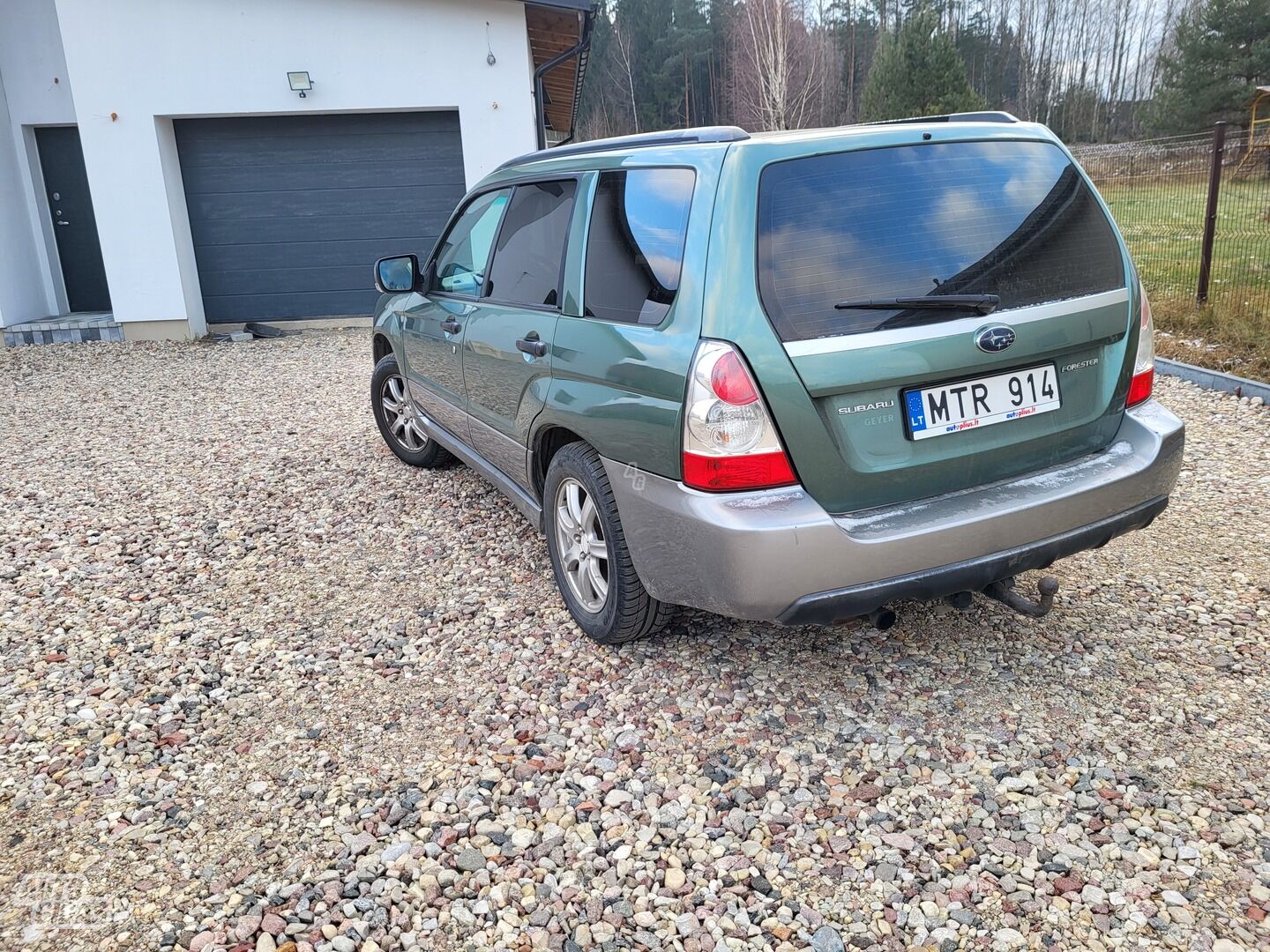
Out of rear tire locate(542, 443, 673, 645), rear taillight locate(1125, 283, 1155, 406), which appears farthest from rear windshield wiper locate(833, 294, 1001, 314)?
rear tire locate(542, 443, 673, 645)

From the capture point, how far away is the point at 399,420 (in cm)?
568

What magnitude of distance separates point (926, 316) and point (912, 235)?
25 centimetres

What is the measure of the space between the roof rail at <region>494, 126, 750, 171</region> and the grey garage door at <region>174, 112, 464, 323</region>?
832 cm

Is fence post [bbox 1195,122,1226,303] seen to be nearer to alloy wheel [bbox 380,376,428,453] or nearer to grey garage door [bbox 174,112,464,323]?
alloy wheel [bbox 380,376,428,453]

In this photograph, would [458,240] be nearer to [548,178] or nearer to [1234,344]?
[548,178]

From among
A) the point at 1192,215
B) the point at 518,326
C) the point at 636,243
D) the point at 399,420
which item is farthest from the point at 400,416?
the point at 1192,215

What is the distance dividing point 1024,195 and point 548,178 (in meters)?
1.80

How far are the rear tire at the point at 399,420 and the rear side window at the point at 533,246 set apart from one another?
162 centimetres

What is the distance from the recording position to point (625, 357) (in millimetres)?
2859

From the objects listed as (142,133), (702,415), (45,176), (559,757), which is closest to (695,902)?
(559,757)

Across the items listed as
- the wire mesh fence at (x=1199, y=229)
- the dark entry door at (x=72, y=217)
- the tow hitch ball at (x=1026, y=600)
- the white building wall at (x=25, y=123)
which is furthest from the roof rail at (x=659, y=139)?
the dark entry door at (x=72, y=217)

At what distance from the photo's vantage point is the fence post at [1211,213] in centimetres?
779

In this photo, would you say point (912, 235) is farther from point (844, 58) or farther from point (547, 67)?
point (844, 58)

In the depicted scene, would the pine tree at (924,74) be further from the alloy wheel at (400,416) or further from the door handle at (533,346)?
the door handle at (533,346)
